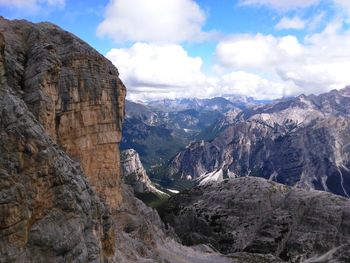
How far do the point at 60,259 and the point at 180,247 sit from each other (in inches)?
3280

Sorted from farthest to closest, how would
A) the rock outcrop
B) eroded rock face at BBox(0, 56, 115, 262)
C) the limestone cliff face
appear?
the rock outcrop
the limestone cliff face
eroded rock face at BBox(0, 56, 115, 262)

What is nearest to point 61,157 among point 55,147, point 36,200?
point 55,147

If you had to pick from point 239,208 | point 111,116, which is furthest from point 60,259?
point 239,208

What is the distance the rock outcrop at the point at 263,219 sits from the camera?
5576 inches

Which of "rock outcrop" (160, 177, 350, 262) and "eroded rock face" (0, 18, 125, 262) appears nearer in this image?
"eroded rock face" (0, 18, 125, 262)

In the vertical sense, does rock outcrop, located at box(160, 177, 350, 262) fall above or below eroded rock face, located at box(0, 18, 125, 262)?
below

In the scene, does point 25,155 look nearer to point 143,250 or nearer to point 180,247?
point 143,250

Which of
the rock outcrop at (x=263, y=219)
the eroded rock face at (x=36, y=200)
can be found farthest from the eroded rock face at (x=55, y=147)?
the rock outcrop at (x=263, y=219)

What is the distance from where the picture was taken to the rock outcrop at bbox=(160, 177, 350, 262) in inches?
5576

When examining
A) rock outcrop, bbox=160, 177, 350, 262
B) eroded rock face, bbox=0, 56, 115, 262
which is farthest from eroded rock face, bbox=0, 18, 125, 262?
rock outcrop, bbox=160, 177, 350, 262

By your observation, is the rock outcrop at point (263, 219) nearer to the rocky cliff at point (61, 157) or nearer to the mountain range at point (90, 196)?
the mountain range at point (90, 196)

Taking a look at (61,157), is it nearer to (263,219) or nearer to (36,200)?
(36,200)

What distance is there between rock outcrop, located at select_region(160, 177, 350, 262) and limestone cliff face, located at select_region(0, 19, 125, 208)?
2639 inches

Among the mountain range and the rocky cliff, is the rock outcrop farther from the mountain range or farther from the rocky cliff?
the rocky cliff
